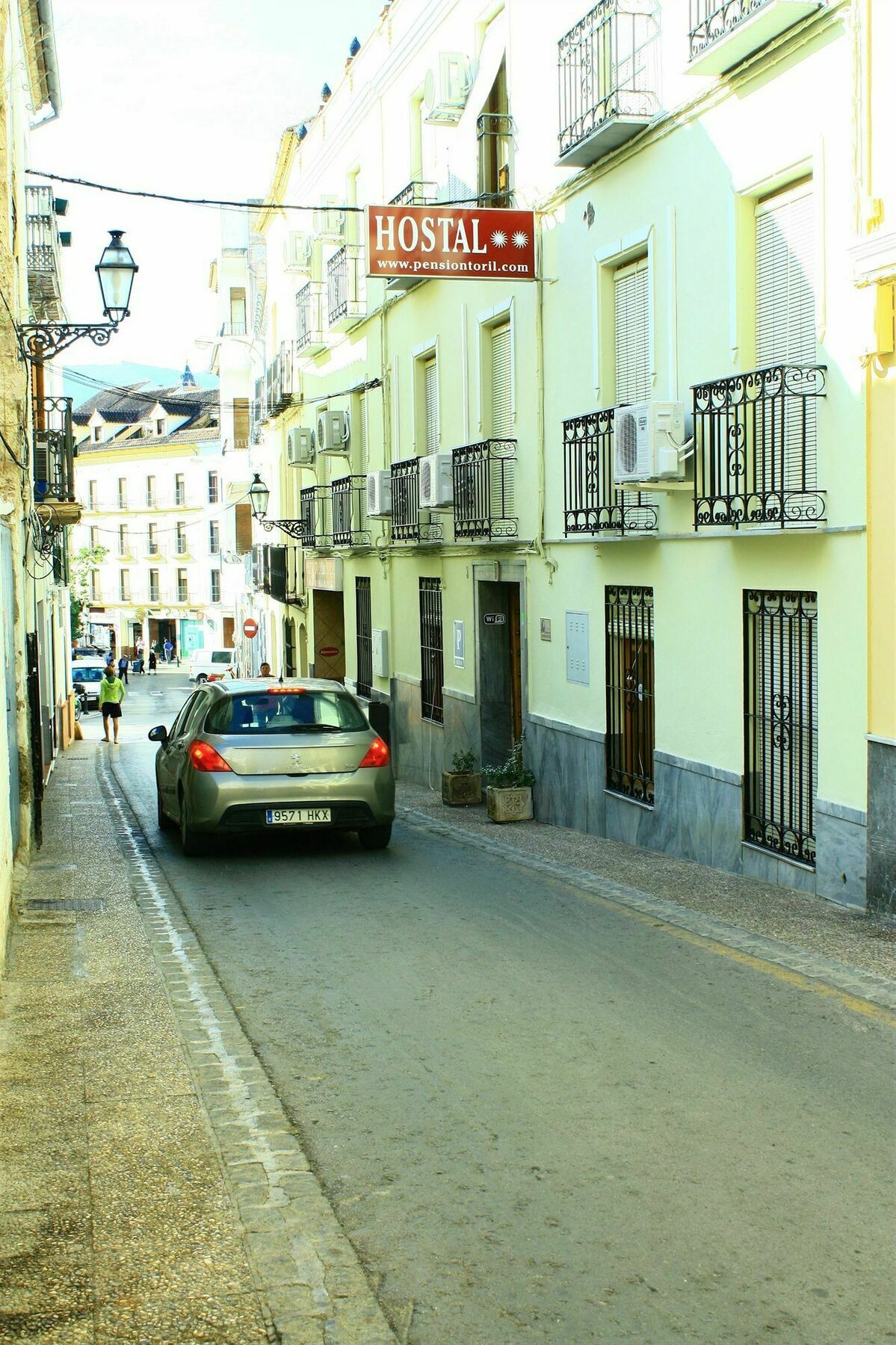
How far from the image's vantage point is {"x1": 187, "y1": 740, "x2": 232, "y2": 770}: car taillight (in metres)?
11.8

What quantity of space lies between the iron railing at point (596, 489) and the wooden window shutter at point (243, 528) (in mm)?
34859

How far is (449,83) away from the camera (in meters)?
17.7

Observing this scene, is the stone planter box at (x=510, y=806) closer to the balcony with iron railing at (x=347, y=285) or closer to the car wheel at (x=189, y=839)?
the car wheel at (x=189, y=839)

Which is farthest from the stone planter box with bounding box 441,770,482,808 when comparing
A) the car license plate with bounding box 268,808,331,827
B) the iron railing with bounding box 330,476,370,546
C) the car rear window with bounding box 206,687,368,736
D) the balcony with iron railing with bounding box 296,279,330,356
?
the balcony with iron railing with bounding box 296,279,330,356

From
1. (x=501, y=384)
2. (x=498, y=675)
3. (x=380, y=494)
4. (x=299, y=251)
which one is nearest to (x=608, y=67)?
(x=501, y=384)

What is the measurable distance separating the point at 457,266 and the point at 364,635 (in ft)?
37.1

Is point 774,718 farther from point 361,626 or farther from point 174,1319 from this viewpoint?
point 361,626

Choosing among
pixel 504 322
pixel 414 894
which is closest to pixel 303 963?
pixel 414 894

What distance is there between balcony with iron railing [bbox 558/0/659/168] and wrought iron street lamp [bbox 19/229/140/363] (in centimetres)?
439

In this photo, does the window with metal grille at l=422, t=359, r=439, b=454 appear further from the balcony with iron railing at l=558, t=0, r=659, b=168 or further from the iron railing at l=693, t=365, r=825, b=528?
the iron railing at l=693, t=365, r=825, b=528

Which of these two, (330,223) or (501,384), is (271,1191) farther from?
(330,223)

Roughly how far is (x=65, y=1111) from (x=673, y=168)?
936 cm

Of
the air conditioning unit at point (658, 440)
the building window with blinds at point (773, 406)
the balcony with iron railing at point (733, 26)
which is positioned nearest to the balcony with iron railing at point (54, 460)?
the air conditioning unit at point (658, 440)

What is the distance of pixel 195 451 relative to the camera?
2911 inches
